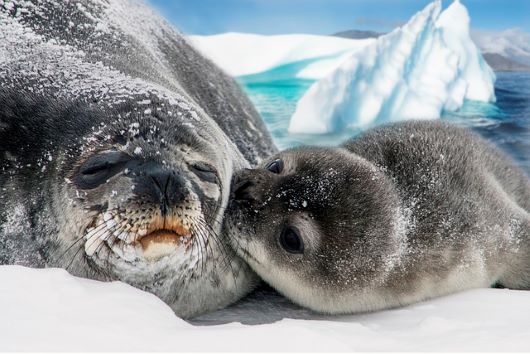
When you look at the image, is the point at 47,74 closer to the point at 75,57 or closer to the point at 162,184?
the point at 75,57

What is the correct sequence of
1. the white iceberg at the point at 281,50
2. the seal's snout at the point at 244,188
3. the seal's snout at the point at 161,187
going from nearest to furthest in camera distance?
the seal's snout at the point at 161,187 < the seal's snout at the point at 244,188 < the white iceberg at the point at 281,50

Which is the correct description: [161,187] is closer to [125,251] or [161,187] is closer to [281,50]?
[125,251]

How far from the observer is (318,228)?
2.81 m

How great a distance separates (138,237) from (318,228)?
883mm

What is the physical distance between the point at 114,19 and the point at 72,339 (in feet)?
8.08

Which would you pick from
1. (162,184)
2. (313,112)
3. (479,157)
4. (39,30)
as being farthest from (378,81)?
(162,184)

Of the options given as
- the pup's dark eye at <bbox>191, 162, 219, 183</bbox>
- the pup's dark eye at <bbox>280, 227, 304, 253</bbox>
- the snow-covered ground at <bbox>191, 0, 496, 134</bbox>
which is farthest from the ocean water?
the pup's dark eye at <bbox>191, 162, 219, 183</bbox>

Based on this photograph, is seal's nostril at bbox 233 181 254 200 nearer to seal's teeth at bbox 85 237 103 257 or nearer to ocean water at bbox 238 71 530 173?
seal's teeth at bbox 85 237 103 257

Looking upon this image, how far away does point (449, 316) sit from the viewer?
2.45m

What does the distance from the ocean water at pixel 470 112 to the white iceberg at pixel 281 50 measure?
1.08 feet

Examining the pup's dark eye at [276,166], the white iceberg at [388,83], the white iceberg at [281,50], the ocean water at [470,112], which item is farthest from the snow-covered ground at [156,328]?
the white iceberg at [281,50]

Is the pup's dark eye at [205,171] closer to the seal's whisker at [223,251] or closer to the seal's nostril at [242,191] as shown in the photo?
the seal's whisker at [223,251]

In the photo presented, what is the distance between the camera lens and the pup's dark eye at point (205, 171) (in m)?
2.50

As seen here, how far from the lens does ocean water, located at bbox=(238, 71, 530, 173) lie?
37.2 ft
